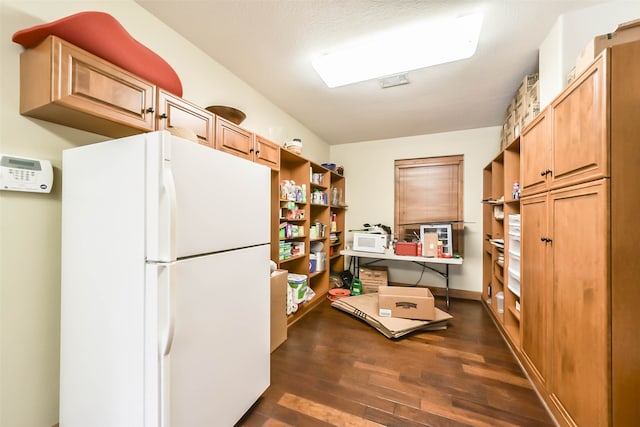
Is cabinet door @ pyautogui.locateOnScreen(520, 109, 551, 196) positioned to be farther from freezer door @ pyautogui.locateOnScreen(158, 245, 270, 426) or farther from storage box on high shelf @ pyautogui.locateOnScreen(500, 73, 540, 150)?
freezer door @ pyautogui.locateOnScreen(158, 245, 270, 426)

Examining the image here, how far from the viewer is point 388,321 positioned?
259 cm

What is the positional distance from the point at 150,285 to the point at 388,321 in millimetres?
2287

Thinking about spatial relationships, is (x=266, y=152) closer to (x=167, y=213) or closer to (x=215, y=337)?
(x=167, y=213)

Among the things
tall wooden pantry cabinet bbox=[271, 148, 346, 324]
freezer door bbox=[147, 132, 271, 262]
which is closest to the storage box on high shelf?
tall wooden pantry cabinet bbox=[271, 148, 346, 324]

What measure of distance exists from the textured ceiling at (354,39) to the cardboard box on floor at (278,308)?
1904 mm

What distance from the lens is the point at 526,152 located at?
189 centimetres

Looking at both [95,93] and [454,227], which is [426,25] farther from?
[454,227]

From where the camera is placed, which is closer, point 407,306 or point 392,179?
point 407,306

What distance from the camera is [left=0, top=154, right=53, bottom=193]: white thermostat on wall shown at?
1.09m

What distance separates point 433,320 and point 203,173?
2.64 meters

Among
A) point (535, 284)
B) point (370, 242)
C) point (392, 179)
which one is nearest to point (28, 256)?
point (535, 284)

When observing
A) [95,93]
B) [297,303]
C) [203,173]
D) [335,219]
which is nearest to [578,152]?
[203,173]

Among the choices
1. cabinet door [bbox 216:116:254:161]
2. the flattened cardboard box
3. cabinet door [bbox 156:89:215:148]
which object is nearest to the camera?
cabinet door [bbox 156:89:215:148]

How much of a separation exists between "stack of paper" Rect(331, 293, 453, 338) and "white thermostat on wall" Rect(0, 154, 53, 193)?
271 cm
